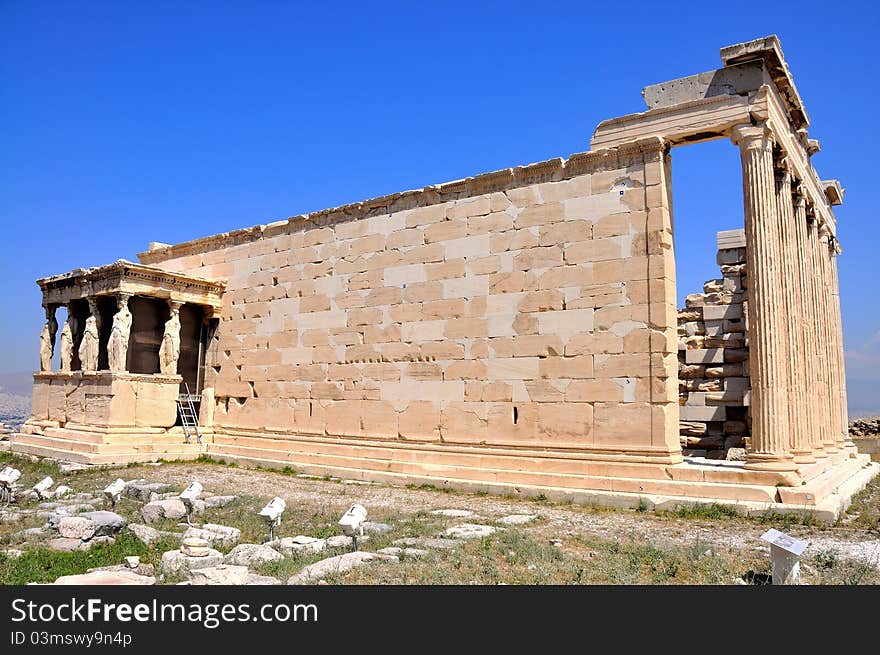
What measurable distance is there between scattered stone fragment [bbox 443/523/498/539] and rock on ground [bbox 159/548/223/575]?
2669 millimetres

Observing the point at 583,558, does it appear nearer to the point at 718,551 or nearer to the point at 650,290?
the point at 718,551

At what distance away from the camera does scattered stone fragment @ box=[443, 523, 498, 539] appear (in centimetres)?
780

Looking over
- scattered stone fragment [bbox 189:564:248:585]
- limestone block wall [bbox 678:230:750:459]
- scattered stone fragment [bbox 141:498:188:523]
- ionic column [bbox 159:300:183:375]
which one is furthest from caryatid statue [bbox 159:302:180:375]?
scattered stone fragment [bbox 189:564:248:585]

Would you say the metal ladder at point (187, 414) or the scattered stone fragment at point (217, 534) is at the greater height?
the metal ladder at point (187, 414)

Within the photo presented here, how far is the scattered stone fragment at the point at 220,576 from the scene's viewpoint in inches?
206

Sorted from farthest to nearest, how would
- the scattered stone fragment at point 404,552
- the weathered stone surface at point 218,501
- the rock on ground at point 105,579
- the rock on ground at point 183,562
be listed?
the weathered stone surface at point 218,501 → the scattered stone fragment at point 404,552 → the rock on ground at point 183,562 → the rock on ground at point 105,579

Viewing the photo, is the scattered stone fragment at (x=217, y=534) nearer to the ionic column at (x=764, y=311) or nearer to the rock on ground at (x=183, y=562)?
the rock on ground at (x=183, y=562)

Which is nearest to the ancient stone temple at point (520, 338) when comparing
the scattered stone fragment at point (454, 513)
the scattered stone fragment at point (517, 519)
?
the scattered stone fragment at point (517, 519)

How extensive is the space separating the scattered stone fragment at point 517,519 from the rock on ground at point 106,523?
175 inches

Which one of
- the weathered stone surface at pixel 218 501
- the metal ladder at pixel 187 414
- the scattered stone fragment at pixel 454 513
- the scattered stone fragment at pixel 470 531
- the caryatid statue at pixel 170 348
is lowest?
the scattered stone fragment at pixel 454 513

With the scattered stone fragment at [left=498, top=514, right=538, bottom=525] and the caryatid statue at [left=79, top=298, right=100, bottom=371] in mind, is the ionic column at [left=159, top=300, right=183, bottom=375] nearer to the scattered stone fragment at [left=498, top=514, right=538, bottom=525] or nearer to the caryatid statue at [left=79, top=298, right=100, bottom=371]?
the caryatid statue at [left=79, top=298, right=100, bottom=371]

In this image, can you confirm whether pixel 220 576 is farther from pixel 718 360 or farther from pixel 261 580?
pixel 718 360

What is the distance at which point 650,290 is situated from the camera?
11.1 m

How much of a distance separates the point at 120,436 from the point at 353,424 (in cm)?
534
